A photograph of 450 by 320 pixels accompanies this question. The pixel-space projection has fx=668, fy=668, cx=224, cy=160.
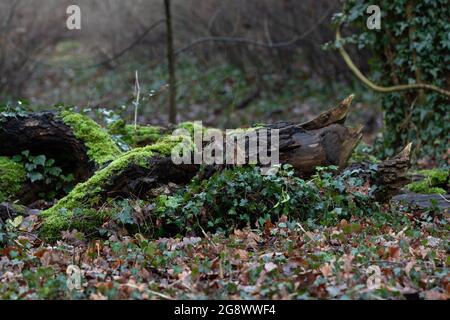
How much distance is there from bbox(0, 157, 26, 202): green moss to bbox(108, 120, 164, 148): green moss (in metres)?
1.34

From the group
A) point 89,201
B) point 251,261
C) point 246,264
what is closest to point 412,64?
point 89,201

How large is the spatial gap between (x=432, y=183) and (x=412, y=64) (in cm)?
250

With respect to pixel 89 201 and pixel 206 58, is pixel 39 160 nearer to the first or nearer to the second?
pixel 89 201

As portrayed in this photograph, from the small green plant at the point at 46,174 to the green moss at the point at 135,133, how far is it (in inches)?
→ 40.7

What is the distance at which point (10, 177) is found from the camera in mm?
7328

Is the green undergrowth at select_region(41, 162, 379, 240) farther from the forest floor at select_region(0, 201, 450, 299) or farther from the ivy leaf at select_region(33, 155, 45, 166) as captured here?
the ivy leaf at select_region(33, 155, 45, 166)

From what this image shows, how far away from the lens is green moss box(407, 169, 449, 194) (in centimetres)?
792

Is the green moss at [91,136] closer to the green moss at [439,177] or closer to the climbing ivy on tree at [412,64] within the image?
the green moss at [439,177]

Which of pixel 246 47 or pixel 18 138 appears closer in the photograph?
pixel 18 138

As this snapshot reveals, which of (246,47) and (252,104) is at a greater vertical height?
(246,47)

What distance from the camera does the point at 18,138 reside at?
24.3 feet
